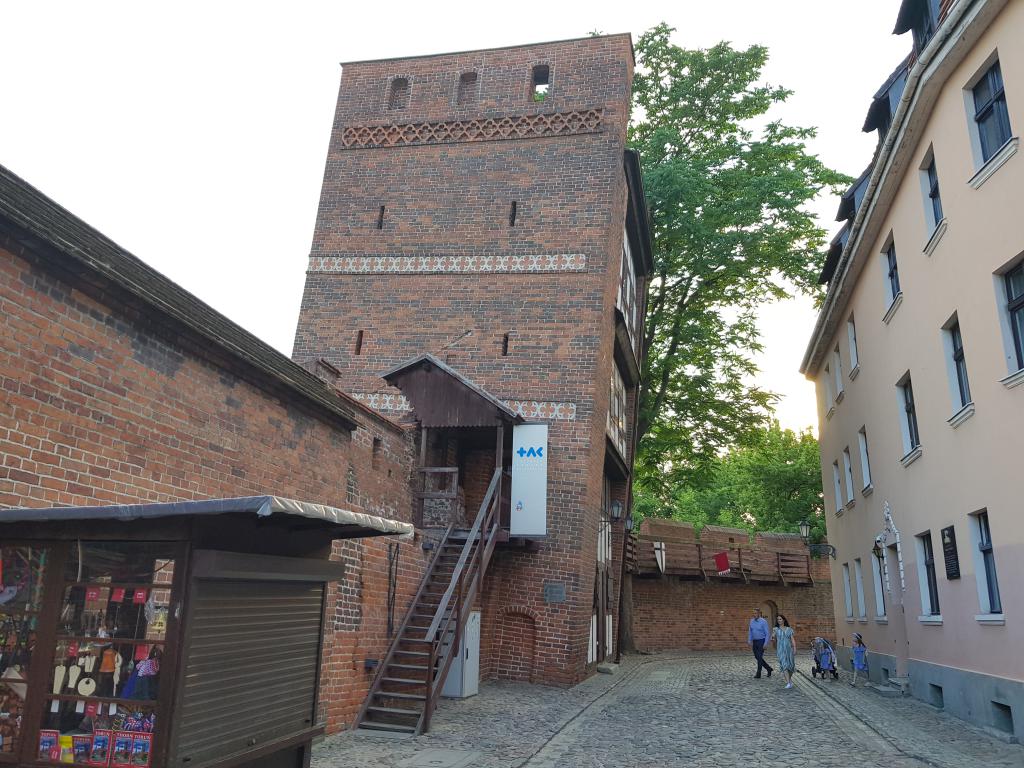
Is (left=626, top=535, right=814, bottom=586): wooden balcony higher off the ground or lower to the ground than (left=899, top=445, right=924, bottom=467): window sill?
lower

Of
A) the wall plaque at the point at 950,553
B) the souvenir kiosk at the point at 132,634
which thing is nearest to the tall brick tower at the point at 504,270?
the wall plaque at the point at 950,553


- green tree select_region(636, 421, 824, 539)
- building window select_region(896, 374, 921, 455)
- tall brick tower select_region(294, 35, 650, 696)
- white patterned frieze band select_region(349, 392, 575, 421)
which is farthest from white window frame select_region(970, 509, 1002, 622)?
green tree select_region(636, 421, 824, 539)

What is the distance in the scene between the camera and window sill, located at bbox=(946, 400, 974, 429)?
426 inches

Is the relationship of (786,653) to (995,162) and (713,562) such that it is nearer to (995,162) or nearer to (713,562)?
(995,162)

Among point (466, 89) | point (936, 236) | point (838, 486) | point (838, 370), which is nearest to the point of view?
point (936, 236)

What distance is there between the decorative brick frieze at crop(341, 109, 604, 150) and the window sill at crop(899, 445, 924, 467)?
9166 mm

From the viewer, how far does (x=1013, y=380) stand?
31.3 feet

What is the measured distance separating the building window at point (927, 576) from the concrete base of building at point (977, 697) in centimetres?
90

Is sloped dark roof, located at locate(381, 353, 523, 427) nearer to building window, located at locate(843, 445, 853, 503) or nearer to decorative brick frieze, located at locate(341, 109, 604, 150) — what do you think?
decorative brick frieze, located at locate(341, 109, 604, 150)

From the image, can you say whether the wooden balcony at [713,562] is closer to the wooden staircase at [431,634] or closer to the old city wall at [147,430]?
the wooden staircase at [431,634]

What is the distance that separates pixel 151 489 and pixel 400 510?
5871mm

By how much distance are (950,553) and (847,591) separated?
8851mm

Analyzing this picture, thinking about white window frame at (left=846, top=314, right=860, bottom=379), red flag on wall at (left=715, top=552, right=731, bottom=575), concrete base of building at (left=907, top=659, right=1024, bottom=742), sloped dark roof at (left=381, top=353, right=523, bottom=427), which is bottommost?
concrete base of building at (left=907, top=659, right=1024, bottom=742)

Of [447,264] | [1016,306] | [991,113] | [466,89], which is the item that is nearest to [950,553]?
[1016,306]
